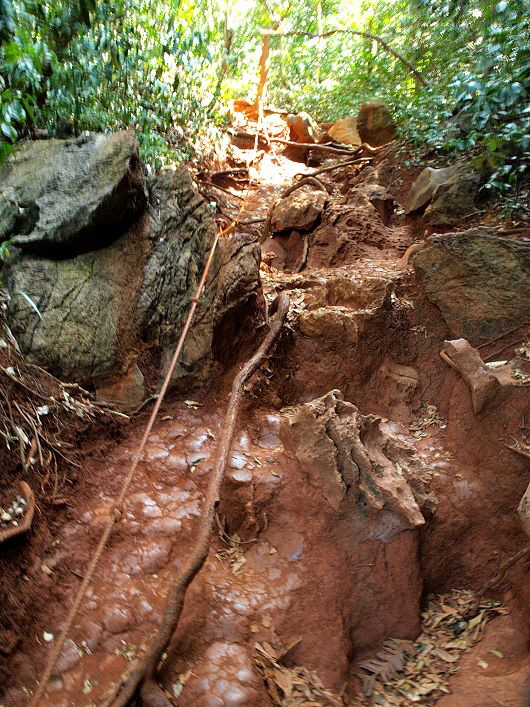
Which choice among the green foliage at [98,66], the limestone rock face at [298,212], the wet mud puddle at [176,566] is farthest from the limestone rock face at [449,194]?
the wet mud puddle at [176,566]

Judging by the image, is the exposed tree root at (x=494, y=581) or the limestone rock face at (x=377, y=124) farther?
the limestone rock face at (x=377, y=124)

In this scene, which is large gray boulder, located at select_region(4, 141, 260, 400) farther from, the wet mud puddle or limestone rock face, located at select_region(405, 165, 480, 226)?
limestone rock face, located at select_region(405, 165, 480, 226)

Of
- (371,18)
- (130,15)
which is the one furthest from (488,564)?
(371,18)

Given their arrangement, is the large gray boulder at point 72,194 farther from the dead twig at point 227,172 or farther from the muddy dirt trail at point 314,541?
the dead twig at point 227,172

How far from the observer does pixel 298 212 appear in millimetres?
5652

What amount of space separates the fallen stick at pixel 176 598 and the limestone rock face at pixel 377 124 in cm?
647

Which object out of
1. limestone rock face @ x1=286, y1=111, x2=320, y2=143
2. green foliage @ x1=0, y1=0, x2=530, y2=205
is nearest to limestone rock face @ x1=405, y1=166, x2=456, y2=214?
green foliage @ x1=0, y1=0, x2=530, y2=205

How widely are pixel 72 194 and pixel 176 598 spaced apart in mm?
2689

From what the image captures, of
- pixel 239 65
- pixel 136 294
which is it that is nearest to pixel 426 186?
pixel 136 294

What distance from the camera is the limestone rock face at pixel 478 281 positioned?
3445 mm

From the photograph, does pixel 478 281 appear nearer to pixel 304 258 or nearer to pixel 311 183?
pixel 304 258

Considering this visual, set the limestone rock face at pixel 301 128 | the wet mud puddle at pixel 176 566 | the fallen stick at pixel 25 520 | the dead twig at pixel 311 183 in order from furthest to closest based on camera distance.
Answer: the limestone rock face at pixel 301 128
the dead twig at pixel 311 183
the fallen stick at pixel 25 520
the wet mud puddle at pixel 176 566

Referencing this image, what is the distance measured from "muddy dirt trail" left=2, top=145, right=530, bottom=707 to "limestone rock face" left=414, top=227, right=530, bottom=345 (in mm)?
145

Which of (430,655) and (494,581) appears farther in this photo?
(494,581)
